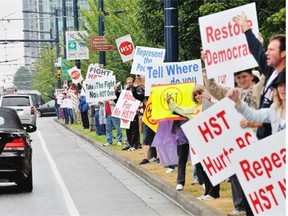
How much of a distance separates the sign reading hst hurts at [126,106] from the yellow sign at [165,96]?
24.0 feet

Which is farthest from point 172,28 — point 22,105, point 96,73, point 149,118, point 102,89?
point 22,105

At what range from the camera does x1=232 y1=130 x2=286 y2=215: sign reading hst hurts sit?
23.2 feet

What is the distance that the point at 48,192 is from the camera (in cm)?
1513

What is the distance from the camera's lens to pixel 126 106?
22.3 meters

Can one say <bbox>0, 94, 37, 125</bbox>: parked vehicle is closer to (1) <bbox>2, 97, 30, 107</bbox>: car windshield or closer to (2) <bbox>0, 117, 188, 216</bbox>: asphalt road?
(1) <bbox>2, 97, 30, 107</bbox>: car windshield

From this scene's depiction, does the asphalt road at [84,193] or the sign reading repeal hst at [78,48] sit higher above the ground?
the sign reading repeal hst at [78,48]

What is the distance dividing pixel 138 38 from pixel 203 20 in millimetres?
22737

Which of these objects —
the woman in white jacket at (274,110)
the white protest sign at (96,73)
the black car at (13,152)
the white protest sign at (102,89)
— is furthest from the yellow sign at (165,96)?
the white protest sign at (96,73)

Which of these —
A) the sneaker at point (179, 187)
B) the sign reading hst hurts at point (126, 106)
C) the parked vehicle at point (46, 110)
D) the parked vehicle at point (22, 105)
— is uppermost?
the sign reading hst hurts at point (126, 106)

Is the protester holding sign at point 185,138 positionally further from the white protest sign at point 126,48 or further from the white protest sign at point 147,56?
the white protest sign at point 126,48

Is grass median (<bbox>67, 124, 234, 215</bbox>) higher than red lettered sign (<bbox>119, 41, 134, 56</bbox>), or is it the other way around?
red lettered sign (<bbox>119, 41, 134, 56</bbox>)

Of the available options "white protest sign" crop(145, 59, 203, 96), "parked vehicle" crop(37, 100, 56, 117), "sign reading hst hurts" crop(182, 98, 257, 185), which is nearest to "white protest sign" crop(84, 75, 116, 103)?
"white protest sign" crop(145, 59, 203, 96)

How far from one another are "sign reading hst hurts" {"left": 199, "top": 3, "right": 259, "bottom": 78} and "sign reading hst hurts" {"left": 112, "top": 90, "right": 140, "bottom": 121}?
40.0ft

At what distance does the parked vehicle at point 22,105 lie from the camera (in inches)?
1630
